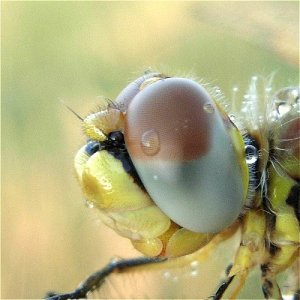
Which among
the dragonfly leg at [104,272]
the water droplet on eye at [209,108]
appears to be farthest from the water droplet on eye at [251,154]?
the dragonfly leg at [104,272]

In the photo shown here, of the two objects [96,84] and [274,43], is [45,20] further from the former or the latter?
[274,43]

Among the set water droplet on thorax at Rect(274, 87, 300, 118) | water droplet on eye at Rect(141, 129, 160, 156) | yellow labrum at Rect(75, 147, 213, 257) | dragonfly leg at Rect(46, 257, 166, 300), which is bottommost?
dragonfly leg at Rect(46, 257, 166, 300)

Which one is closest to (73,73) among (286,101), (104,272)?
(104,272)

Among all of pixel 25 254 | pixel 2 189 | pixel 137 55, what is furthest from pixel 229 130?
pixel 137 55

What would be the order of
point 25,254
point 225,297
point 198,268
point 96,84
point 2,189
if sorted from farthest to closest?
point 96,84, point 2,189, point 25,254, point 198,268, point 225,297

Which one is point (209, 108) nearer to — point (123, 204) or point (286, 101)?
point (123, 204)

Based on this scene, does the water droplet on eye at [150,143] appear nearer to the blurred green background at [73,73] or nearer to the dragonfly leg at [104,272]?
the blurred green background at [73,73]

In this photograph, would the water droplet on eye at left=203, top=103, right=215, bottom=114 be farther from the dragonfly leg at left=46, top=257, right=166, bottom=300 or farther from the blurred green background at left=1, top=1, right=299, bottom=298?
the dragonfly leg at left=46, top=257, right=166, bottom=300

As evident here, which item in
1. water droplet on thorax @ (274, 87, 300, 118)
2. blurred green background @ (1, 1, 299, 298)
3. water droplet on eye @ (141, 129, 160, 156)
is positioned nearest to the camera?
water droplet on eye @ (141, 129, 160, 156)

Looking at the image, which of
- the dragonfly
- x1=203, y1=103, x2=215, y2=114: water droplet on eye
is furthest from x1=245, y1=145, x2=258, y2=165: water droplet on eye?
x1=203, y1=103, x2=215, y2=114: water droplet on eye
